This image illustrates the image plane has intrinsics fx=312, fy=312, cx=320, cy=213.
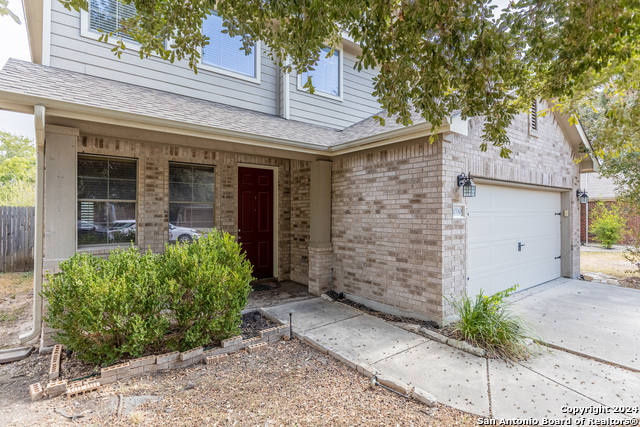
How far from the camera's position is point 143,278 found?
3266 mm

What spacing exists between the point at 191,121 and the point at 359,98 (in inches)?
207

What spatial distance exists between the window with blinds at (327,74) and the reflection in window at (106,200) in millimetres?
4470

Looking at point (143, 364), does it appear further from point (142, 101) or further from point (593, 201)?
point (593, 201)

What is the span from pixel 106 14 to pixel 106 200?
3207 mm

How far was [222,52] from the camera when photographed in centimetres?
643

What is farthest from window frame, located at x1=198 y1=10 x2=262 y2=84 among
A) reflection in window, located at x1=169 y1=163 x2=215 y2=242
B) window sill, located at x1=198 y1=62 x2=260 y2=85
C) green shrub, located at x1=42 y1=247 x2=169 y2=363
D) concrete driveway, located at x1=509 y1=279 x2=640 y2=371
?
concrete driveway, located at x1=509 y1=279 x2=640 y2=371

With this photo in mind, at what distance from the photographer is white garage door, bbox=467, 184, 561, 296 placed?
5223 millimetres

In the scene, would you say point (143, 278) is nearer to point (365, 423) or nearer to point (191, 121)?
point (191, 121)

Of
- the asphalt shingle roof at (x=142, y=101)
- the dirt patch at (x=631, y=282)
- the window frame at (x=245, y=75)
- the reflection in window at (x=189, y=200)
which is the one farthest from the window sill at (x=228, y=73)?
the dirt patch at (x=631, y=282)

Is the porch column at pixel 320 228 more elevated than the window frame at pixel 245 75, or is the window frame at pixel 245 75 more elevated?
the window frame at pixel 245 75

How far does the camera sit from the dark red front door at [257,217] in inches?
263

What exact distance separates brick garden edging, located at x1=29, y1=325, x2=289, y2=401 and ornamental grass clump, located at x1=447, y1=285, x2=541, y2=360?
248cm

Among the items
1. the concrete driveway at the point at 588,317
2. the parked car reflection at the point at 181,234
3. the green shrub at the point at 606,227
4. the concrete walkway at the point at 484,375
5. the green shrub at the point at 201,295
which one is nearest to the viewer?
the concrete walkway at the point at 484,375

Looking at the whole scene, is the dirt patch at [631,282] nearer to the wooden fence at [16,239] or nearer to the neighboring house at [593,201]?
the neighboring house at [593,201]
